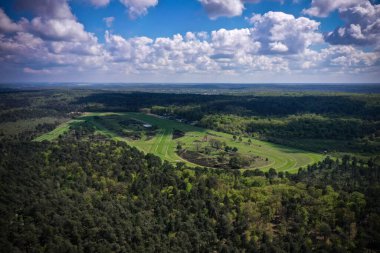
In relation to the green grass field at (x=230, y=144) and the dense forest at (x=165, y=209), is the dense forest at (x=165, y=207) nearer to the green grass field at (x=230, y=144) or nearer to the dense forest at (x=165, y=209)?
the dense forest at (x=165, y=209)

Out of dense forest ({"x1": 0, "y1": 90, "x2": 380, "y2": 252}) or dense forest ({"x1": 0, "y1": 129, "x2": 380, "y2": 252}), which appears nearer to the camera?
dense forest ({"x1": 0, "y1": 129, "x2": 380, "y2": 252})

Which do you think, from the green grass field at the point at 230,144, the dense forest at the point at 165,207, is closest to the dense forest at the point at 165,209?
the dense forest at the point at 165,207

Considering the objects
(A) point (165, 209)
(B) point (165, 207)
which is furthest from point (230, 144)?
(A) point (165, 209)

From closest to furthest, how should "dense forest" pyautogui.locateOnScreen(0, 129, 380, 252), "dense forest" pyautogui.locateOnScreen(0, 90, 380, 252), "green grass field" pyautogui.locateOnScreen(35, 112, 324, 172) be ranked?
"dense forest" pyautogui.locateOnScreen(0, 129, 380, 252)
"dense forest" pyautogui.locateOnScreen(0, 90, 380, 252)
"green grass field" pyautogui.locateOnScreen(35, 112, 324, 172)

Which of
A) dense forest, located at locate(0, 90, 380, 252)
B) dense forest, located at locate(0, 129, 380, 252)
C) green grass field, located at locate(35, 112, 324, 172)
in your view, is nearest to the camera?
dense forest, located at locate(0, 129, 380, 252)

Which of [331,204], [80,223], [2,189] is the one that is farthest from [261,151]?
[2,189]

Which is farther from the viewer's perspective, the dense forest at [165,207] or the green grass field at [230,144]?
the green grass field at [230,144]

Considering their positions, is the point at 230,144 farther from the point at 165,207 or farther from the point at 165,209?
the point at 165,209

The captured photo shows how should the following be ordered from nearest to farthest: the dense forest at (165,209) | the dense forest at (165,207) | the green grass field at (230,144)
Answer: the dense forest at (165,209), the dense forest at (165,207), the green grass field at (230,144)

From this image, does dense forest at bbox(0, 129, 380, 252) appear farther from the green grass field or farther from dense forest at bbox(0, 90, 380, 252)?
the green grass field

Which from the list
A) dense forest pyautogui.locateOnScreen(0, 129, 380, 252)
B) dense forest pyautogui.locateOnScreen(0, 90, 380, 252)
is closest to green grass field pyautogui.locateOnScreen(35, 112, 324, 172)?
dense forest pyautogui.locateOnScreen(0, 90, 380, 252)

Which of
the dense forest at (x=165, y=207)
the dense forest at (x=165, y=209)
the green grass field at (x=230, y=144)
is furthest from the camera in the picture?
the green grass field at (x=230, y=144)

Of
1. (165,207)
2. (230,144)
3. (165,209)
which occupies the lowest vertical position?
(230,144)
